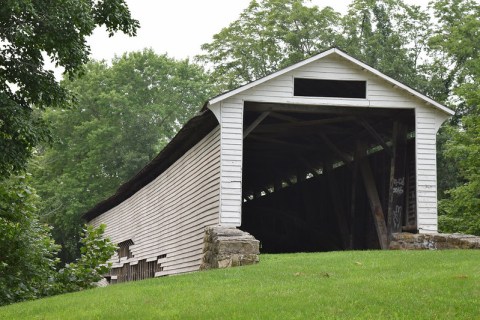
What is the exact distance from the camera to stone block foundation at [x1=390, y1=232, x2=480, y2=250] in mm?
16984

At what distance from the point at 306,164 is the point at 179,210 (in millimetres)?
5953

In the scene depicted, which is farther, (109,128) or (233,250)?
(109,128)

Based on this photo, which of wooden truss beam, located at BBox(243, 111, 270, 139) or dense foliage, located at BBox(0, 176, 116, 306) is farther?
wooden truss beam, located at BBox(243, 111, 270, 139)

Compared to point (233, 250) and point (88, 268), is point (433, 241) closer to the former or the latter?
point (233, 250)

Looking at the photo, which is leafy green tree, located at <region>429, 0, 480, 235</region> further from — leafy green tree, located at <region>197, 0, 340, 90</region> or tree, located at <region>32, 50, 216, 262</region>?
tree, located at <region>32, 50, 216, 262</region>

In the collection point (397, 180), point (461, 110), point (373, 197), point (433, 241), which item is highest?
point (461, 110)

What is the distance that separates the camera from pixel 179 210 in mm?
24984

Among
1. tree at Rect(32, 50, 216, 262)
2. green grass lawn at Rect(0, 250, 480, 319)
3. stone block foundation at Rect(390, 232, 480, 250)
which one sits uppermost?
tree at Rect(32, 50, 216, 262)

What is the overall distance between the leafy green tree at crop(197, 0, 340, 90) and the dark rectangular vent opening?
23179 millimetres

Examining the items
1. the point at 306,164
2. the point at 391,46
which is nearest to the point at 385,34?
the point at 391,46

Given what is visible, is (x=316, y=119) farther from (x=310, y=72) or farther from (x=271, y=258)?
(x=271, y=258)

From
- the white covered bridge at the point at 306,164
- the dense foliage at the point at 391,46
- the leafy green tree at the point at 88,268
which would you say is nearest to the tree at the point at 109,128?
the dense foliage at the point at 391,46

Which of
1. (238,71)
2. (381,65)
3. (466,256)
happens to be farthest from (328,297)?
(238,71)

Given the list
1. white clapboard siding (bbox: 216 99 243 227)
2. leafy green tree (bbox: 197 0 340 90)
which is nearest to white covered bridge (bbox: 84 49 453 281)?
white clapboard siding (bbox: 216 99 243 227)
